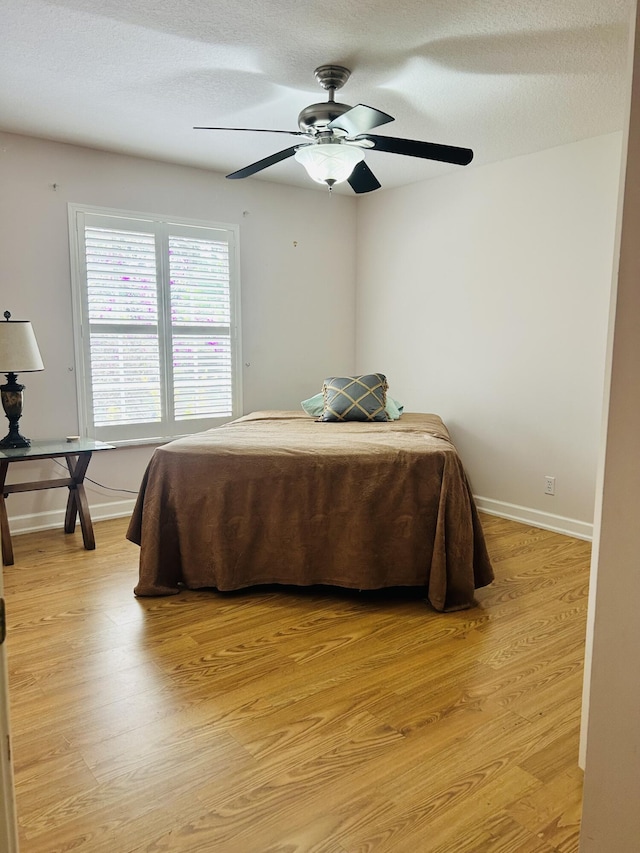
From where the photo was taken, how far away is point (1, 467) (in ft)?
10.9

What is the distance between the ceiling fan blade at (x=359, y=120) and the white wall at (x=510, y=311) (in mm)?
1797

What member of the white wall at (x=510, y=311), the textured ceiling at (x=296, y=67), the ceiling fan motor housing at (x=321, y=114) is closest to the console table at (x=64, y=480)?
the textured ceiling at (x=296, y=67)

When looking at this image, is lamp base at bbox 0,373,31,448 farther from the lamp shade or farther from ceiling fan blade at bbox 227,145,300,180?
ceiling fan blade at bbox 227,145,300,180

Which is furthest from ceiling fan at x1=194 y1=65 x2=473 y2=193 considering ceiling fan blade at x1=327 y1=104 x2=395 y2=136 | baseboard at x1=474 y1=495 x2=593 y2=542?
baseboard at x1=474 y1=495 x2=593 y2=542

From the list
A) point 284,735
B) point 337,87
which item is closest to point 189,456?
point 284,735

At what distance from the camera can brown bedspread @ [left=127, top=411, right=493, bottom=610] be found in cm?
278

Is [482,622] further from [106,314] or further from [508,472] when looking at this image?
[106,314]

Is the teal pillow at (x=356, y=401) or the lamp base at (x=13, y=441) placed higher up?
the teal pillow at (x=356, y=401)

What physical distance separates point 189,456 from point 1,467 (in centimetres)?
123

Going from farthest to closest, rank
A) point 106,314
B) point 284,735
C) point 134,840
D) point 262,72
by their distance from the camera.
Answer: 1. point 106,314
2. point 262,72
3. point 284,735
4. point 134,840

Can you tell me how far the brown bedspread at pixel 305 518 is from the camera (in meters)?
2.78

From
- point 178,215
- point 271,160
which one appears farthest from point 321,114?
point 178,215

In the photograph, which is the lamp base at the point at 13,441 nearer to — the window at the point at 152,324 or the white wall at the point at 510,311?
the window at the point at 152,324

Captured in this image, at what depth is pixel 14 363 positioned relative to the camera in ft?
10.8
